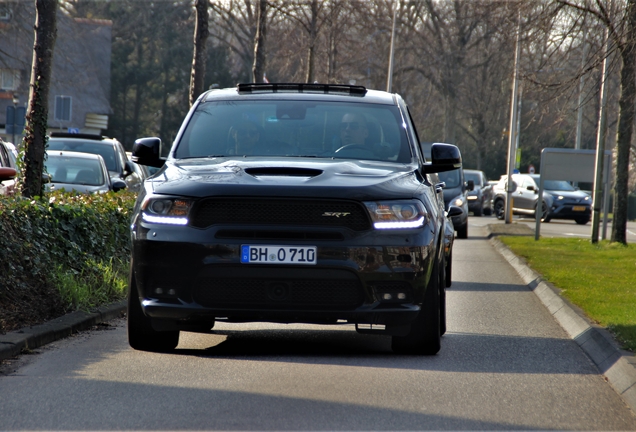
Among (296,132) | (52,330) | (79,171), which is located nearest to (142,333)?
(52,330)

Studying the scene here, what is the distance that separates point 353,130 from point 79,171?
12.2 m

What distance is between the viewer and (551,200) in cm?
4006

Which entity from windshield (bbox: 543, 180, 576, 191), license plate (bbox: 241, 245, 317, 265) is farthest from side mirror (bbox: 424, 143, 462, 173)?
windshield (bbox: 543, 180, 576, 191)

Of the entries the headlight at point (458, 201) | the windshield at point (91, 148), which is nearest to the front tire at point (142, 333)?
the windshield at point (91, 148)

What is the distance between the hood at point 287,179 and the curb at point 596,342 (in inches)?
70.7

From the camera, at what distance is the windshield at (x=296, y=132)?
8594 millimetres

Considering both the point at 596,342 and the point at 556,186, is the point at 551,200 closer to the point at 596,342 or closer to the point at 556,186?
the point at 556,186

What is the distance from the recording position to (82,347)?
834 centimetres

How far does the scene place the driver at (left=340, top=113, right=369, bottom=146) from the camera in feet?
28.5

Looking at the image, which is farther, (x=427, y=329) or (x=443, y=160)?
(x=443, y=160)

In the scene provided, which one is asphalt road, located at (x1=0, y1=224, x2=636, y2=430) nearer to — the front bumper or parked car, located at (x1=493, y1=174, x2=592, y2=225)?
the front bumper

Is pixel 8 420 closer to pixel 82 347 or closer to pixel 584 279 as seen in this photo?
pixel 82 347

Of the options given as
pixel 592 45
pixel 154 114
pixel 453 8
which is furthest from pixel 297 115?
pixel 154 114

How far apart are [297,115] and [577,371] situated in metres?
2.85
